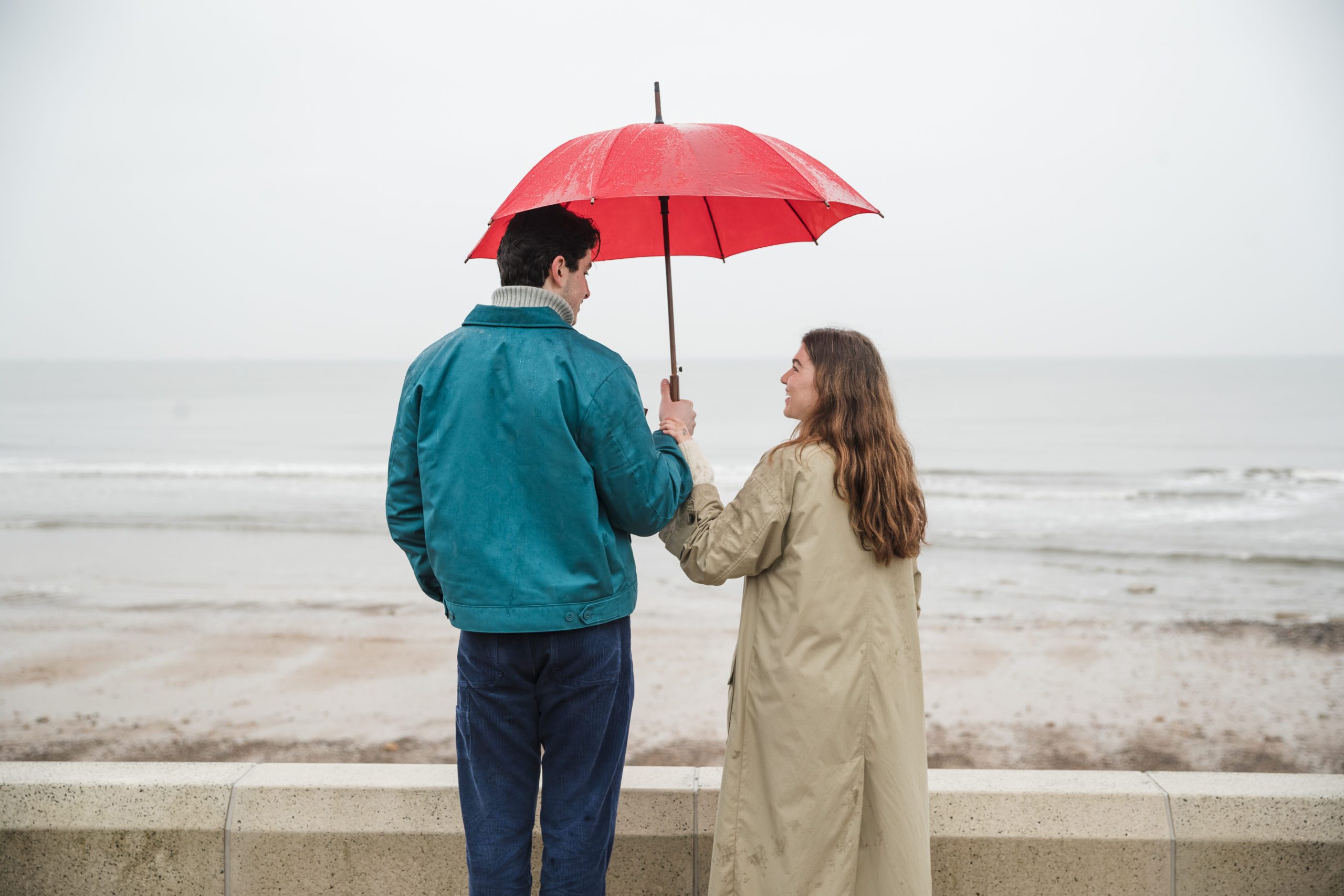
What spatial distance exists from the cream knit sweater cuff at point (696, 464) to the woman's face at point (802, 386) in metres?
0.23

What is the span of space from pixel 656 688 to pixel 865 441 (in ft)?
18.3

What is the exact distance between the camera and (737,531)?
2.12m

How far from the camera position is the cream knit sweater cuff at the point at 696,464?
229cm

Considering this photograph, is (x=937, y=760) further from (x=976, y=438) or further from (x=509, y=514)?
(x=976, y=438)

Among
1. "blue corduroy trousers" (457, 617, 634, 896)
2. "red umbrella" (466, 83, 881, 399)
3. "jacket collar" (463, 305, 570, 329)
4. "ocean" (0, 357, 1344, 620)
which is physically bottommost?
"ocean" (0, 357, 1344, 620)

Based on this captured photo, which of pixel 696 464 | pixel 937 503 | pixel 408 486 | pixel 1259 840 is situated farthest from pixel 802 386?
pixel 937 503

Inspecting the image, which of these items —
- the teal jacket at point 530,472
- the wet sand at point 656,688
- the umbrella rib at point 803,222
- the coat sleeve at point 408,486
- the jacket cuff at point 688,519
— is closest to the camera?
the teal jacket at point 530,472

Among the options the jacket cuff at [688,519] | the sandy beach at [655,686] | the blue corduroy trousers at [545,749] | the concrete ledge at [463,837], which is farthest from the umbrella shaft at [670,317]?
the sandy beach at [655,686]

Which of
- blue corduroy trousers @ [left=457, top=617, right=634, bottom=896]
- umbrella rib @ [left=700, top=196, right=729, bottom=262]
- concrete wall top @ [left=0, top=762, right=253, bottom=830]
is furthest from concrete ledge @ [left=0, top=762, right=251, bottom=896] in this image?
Result: umbrella rib @ [left=700, top=196, right=729, bottom=262]

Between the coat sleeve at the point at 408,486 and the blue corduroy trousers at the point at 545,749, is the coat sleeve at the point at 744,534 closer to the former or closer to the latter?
the blue corduroy trousers at the point at 545,749

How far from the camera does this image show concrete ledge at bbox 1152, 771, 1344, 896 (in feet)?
7.95

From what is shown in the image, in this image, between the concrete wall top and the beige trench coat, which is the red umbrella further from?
the concrete wall top

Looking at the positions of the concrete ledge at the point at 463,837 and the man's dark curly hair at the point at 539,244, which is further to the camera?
the concrete ledge at the point at 463,837

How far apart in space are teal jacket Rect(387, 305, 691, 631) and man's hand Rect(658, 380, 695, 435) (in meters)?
0.28
